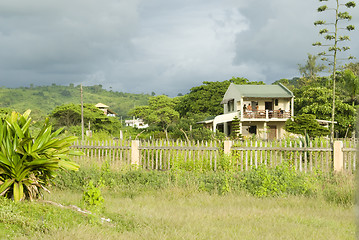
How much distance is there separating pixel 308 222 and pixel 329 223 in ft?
1.21

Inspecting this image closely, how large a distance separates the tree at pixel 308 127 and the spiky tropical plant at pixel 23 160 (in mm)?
29233

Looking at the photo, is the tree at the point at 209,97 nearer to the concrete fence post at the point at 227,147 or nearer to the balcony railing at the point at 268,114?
the balcony railing at the point at 268,114

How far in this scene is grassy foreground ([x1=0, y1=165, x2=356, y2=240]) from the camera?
221 inches

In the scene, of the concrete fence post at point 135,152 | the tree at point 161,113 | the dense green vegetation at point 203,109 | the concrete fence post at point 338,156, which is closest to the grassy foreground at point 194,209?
the concrete fence post at point 338,156

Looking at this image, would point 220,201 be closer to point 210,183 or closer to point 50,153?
point 210,183

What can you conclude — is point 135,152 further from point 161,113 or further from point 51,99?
point 51,99

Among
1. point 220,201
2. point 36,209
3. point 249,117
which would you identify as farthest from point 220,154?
point 249,117

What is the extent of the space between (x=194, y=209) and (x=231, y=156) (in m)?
5.01

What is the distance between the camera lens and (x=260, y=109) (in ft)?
139

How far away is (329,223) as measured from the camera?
6.56m

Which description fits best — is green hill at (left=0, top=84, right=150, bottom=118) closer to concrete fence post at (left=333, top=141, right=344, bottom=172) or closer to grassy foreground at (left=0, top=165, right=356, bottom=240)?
grassy foreground at (left=0, top=165, right=356, bottom=240)

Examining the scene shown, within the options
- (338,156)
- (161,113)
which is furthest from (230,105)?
(338,156)

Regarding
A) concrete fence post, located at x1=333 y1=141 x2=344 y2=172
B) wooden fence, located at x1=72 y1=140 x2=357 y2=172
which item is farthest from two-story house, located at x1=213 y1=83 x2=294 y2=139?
concrete fence post, located at x1=333 y1=141 x2=344 y2=172

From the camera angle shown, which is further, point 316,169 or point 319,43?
point 319,43
